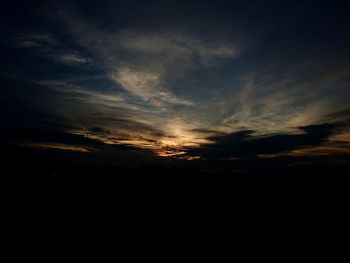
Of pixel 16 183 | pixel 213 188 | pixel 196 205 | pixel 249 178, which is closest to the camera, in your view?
pixel 196 205

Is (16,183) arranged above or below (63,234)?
above

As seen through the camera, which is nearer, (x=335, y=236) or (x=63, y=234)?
(x=63, y=234)

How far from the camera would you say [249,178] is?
102000 millimetres

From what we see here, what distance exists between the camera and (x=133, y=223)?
148 ft

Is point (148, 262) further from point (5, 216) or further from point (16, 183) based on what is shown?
point (16, 183)

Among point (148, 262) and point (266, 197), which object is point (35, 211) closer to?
point (148, 262)

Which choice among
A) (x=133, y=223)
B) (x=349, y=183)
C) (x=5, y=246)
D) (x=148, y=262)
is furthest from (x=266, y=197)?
(x=5, y=246)

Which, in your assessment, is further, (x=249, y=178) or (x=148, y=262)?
(x=249, y=178)

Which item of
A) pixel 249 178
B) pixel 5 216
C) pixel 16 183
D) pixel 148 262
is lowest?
pixel 148 262

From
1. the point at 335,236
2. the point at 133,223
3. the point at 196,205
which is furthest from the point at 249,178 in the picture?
the point at 133,223

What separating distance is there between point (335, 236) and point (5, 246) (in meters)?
45.3

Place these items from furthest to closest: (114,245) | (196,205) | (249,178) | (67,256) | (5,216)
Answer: (249,178) < (196,205) < (5,216) < (114,245) < (67,256)

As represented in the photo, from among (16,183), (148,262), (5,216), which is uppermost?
(16,183)

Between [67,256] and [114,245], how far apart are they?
21.2ft
